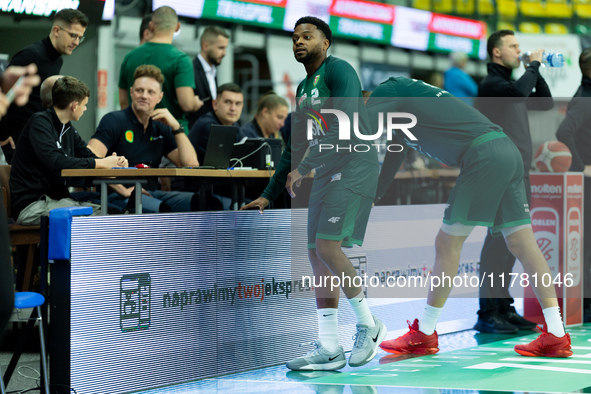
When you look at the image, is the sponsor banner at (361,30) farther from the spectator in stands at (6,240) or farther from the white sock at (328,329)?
the spectator in stands at (6,240)

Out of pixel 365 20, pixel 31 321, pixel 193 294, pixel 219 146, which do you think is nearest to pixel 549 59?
pixel 219 146

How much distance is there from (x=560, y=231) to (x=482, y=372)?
1.98 metres

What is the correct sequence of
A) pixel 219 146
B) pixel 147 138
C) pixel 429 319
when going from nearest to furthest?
1. pixel 429 319
2. pixel 219 146
3. pixel 147 138

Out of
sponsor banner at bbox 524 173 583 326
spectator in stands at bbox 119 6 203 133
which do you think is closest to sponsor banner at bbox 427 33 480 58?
spectator in stands at bbox 119 6 203 133

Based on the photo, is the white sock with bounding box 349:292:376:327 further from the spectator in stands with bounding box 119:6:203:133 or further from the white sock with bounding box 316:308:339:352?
the spectator in stands with bounding box 119:6:203:133

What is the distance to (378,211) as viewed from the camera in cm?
518

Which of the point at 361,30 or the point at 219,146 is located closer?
the point at 219,146

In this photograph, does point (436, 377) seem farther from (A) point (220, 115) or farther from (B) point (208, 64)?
(B) point (208, 64)

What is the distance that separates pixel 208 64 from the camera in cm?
683

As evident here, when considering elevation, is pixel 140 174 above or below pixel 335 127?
below

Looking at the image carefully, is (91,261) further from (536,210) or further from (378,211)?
(536,210)

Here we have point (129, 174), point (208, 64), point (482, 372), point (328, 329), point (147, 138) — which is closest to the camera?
point (482, 372)

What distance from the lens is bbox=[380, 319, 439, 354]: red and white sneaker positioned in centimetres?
479

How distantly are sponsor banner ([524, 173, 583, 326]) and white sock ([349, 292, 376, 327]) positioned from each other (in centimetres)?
201
